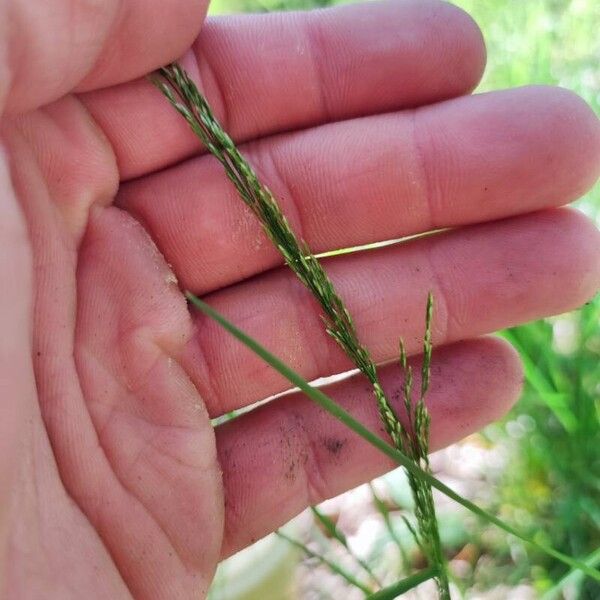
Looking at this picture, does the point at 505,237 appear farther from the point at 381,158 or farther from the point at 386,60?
the point at 386,60

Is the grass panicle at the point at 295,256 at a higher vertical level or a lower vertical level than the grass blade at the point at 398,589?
higher

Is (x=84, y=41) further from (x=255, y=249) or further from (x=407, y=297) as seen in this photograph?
(x=407, y=297)

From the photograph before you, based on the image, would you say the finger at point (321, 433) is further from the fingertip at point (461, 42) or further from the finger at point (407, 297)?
the fingertip at point (461, 42)

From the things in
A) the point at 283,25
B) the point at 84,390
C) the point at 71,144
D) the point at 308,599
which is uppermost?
the point at 283,25

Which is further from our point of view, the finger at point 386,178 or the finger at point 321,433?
the finger at point 321,433

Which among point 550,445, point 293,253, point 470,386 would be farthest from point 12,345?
point 550,445

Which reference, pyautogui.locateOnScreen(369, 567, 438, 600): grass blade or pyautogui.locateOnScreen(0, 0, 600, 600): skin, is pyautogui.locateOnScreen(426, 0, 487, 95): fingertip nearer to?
pyautogui.locateOnScreen(0, 0, 600, 600): skin

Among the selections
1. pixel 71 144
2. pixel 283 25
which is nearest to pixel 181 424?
pixel 71 144

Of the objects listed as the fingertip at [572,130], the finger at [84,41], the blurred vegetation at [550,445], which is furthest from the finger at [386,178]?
the blurred vegetation at [550,445]
